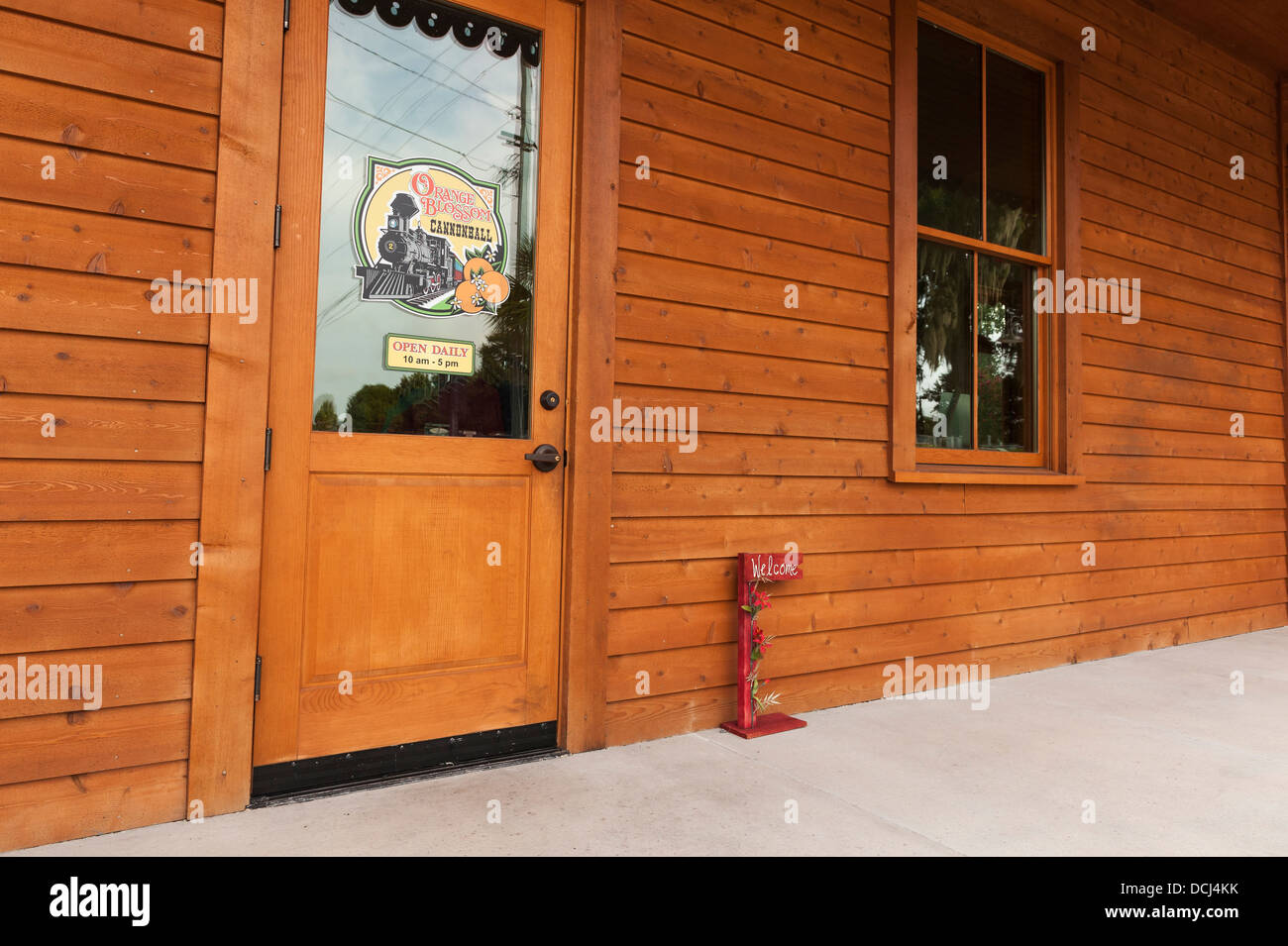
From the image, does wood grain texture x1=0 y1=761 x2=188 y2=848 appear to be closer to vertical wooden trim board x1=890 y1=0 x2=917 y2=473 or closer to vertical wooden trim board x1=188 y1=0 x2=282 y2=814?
vertical wooden trim board x1=188 y1=0 x2=282 y2=814

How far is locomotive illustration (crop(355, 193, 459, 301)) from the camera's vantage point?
220cm

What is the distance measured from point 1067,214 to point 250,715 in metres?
3.89

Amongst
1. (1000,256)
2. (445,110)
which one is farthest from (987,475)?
(445,110)

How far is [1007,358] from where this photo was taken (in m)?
3.71

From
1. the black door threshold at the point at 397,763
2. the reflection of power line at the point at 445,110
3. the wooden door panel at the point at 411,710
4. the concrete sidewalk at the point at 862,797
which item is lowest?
the concrete sidewalk at the point at 862,797

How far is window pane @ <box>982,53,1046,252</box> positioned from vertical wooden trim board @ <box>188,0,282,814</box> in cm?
299

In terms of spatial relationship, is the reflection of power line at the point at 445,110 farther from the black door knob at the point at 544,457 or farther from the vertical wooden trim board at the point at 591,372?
the black door knob at the point at 544,457

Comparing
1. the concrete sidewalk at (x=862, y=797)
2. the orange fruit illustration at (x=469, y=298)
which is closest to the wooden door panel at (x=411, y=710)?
the concrete sidewalk at (x=862, y=797)

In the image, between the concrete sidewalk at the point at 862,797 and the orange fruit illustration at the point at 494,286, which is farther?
the orange fruit illustration at the point at 494,286

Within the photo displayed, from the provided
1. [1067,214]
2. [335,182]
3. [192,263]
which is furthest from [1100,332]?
[192,263]

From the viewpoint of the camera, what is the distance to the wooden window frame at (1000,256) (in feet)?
10.6

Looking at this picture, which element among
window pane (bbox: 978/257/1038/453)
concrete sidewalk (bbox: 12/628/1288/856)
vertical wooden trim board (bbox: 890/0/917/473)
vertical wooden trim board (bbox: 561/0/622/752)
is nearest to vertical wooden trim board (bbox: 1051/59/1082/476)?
window pane (bbox: 978/257/1038/453)

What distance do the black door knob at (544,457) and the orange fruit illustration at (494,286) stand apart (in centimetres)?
45
